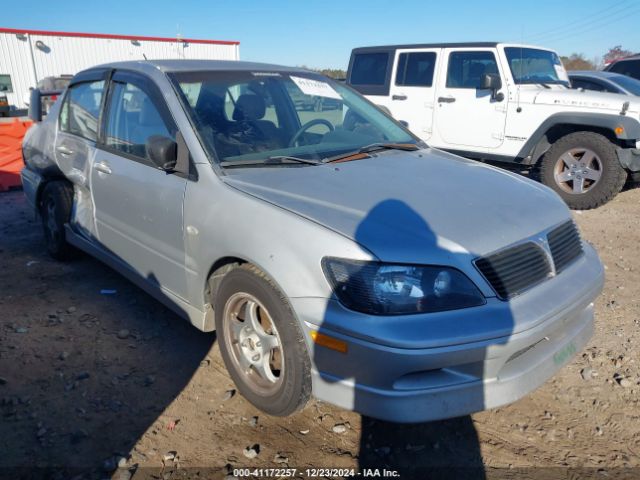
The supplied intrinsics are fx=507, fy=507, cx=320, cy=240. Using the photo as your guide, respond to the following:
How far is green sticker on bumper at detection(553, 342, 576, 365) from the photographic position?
8.07ft

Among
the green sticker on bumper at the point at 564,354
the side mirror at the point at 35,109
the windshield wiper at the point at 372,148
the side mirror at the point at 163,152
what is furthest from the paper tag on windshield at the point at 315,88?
the side mirror at the point at 35,109

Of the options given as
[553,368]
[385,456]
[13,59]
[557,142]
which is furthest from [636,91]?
[13,59]

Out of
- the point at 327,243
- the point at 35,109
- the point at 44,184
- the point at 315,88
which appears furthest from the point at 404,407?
the point at 35,109

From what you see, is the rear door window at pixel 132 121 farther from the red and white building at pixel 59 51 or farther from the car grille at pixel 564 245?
the red and white building at pixel 59 51

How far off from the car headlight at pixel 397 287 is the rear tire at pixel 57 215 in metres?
3.16

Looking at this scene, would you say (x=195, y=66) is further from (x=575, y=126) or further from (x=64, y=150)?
(x=575, y=126)

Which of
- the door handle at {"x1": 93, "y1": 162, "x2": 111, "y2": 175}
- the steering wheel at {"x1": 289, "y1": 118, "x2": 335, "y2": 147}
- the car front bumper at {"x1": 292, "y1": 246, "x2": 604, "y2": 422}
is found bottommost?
the car front bumper at {"x1": 292, "y1": 246, "x2": 604, "y2": 422}

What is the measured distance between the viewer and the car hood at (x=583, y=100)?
6.55 m

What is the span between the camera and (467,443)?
2.53 m

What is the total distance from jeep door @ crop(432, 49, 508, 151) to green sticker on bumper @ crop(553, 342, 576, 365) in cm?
540

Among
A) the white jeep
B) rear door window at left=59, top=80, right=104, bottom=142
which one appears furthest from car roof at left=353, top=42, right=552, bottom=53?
rear door window at left=59, top=80, right=104, bottom=142

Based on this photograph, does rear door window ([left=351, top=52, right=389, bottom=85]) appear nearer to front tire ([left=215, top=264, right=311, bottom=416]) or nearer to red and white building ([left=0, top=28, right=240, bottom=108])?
front tire ([left=215, top=264, right=311, bottom=416])

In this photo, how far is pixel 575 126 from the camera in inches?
272

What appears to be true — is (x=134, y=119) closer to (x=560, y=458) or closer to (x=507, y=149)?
(x=560, y=458)
